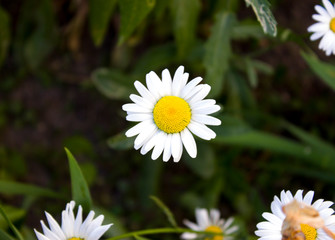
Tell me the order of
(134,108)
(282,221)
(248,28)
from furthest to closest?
1. (248,28)
2. (134,108)
3. (282,221)

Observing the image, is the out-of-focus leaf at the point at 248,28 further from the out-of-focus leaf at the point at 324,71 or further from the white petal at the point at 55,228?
the white petal at the point at 55,228

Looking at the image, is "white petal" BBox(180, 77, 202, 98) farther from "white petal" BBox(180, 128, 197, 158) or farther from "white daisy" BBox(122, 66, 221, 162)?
"white petal" BBox(180, 128, 197, 158)

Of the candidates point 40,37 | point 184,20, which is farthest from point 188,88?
point 40,37

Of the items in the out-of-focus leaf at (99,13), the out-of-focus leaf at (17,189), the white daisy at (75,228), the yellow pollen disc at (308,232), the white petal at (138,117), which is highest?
the out-of-focus leaf at (99,13)

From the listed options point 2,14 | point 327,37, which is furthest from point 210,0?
point 2,14

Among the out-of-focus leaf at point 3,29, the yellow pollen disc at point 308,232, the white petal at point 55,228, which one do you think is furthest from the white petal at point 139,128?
the out-of-focus leaf at point 3,29

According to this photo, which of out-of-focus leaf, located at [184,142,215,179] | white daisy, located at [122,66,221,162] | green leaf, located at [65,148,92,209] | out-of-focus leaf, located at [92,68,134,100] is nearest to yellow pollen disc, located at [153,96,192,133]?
white daisy, located at [122,66,221,162]

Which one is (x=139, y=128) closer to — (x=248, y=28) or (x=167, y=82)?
(x=167, y=82)
